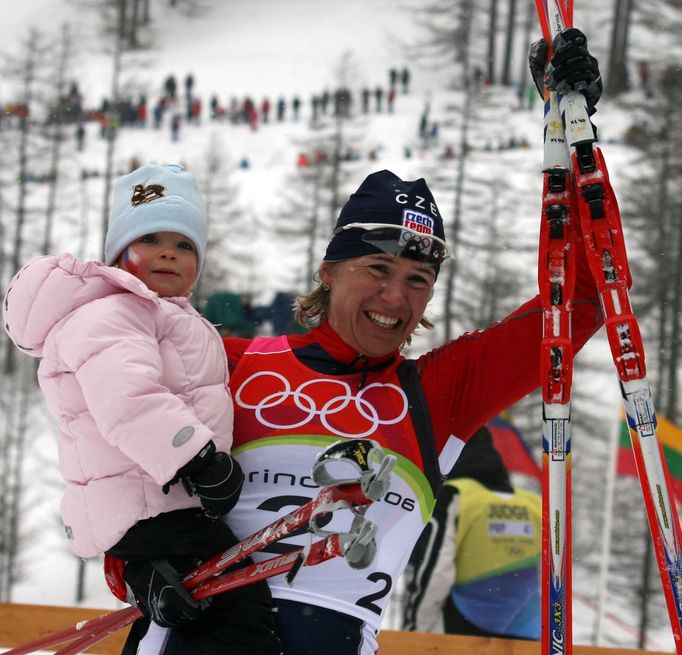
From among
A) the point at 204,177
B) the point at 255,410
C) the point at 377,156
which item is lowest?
the point at 255,410

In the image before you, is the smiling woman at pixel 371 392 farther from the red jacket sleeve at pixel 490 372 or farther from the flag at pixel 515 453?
the flag at pixel 515 453

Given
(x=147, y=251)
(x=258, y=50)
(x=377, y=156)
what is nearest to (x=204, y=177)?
(x=377, y=156)

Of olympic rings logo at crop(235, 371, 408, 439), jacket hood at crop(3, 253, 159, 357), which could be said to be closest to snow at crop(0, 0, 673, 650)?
olympic rings logo at crop(235, 371, 408, 439)

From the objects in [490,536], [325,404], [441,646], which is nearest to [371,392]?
[325,404]

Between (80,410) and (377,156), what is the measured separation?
30.4m

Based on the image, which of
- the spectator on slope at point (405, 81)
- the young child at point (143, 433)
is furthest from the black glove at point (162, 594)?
the spectator on slope at point (405, 81)

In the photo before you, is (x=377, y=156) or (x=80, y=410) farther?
(x=377, y=156)

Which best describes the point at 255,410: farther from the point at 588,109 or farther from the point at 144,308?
the point at 588,109

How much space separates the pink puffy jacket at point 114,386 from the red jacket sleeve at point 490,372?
0.53 m

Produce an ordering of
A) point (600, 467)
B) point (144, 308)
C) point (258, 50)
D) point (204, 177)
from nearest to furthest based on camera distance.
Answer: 1. point (144, 308)
2. point (600, 467)
3. point (204, 177)
4. point (258, 50)

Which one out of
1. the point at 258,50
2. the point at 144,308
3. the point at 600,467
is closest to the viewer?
the point at 144,308

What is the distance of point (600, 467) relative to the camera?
54.2 feet

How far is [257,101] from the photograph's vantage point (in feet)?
145

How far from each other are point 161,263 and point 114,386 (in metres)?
0.50
